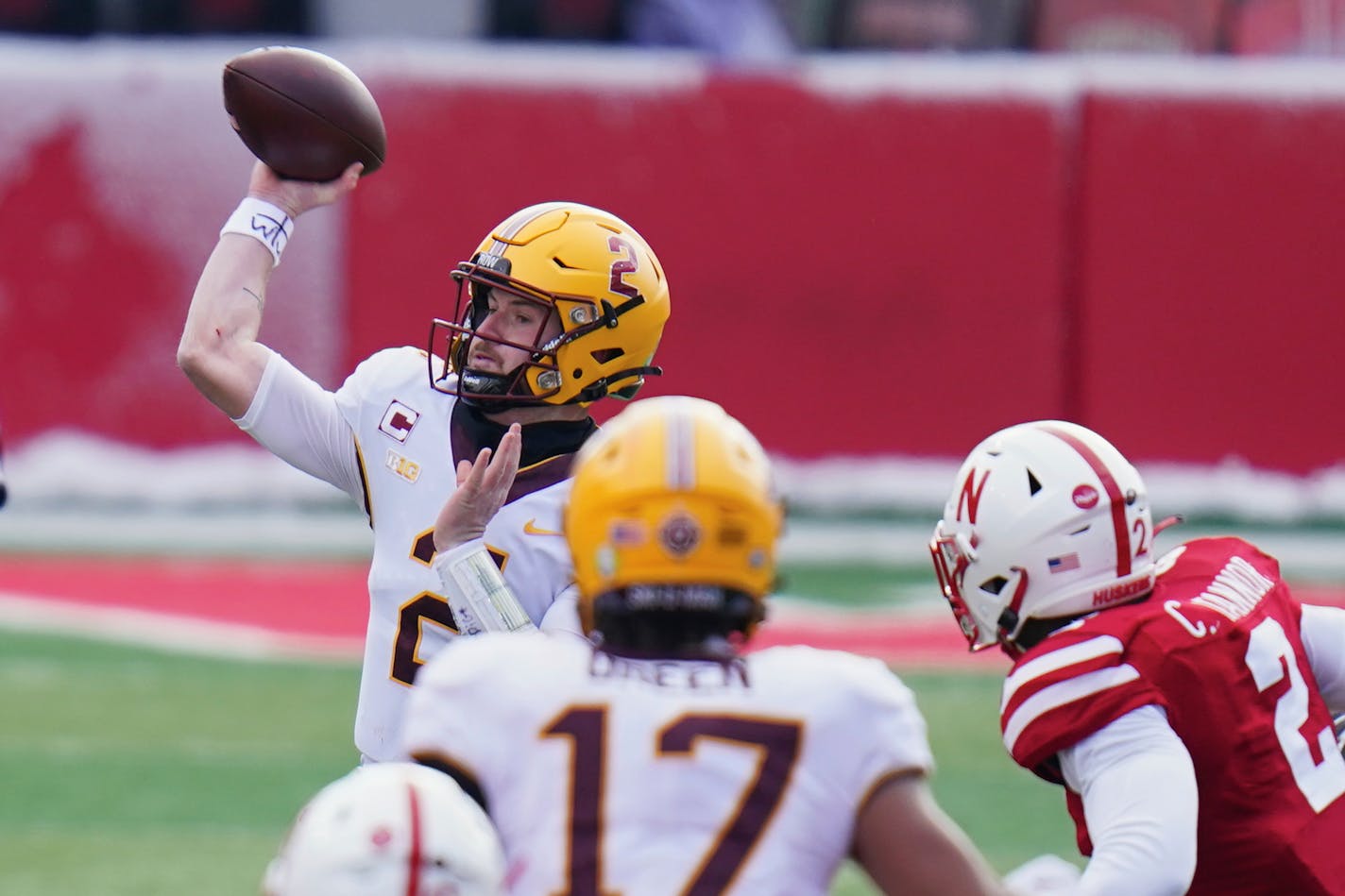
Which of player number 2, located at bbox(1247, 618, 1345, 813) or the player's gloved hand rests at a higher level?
player number 2, located at bbox(1247, 618, 1345, 813)

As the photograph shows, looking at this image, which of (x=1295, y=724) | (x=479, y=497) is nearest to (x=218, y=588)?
(x=479, y=497)

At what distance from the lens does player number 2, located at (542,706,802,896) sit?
2250mm

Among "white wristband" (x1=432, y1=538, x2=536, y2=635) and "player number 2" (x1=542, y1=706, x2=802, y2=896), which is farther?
"white wristband" (x1=432, y1=538, x2=536, y2=635)

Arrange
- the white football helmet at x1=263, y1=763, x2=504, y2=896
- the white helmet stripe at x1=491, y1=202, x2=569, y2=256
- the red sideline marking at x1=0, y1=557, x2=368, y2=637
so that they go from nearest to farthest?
the white football helmet at x1=263, y1=763, x2=504, y2=896 → the white helmet stripe at x1=491, y1=202, x2=569, y2=256 → the red sideline marking at x1=0, y1=557, x2=368, y2=637

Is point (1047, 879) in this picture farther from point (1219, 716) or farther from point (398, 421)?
point (398, 421)

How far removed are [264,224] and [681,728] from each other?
162cm

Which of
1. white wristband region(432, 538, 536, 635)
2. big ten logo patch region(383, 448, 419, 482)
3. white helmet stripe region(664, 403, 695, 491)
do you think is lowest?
white wristband region(432, 538, 536, 635)

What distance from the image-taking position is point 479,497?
10.5 feet

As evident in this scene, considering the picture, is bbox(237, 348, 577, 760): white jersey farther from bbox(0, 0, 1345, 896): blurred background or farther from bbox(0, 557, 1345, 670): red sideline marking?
bbox(0, 0, 1345, 896): blurred background

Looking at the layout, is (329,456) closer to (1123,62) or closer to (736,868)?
(736,868)

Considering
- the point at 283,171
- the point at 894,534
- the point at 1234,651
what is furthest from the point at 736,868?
the point at 894,534

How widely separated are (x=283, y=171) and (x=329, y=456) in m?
0.51

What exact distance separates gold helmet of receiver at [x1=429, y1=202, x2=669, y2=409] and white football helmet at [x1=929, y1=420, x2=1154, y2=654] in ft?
2.43

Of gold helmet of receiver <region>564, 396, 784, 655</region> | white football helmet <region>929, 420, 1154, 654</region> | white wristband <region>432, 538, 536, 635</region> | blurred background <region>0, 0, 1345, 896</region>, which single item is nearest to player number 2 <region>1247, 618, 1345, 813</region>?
white football helmet <region>929, 420, 1154, 654</region>
